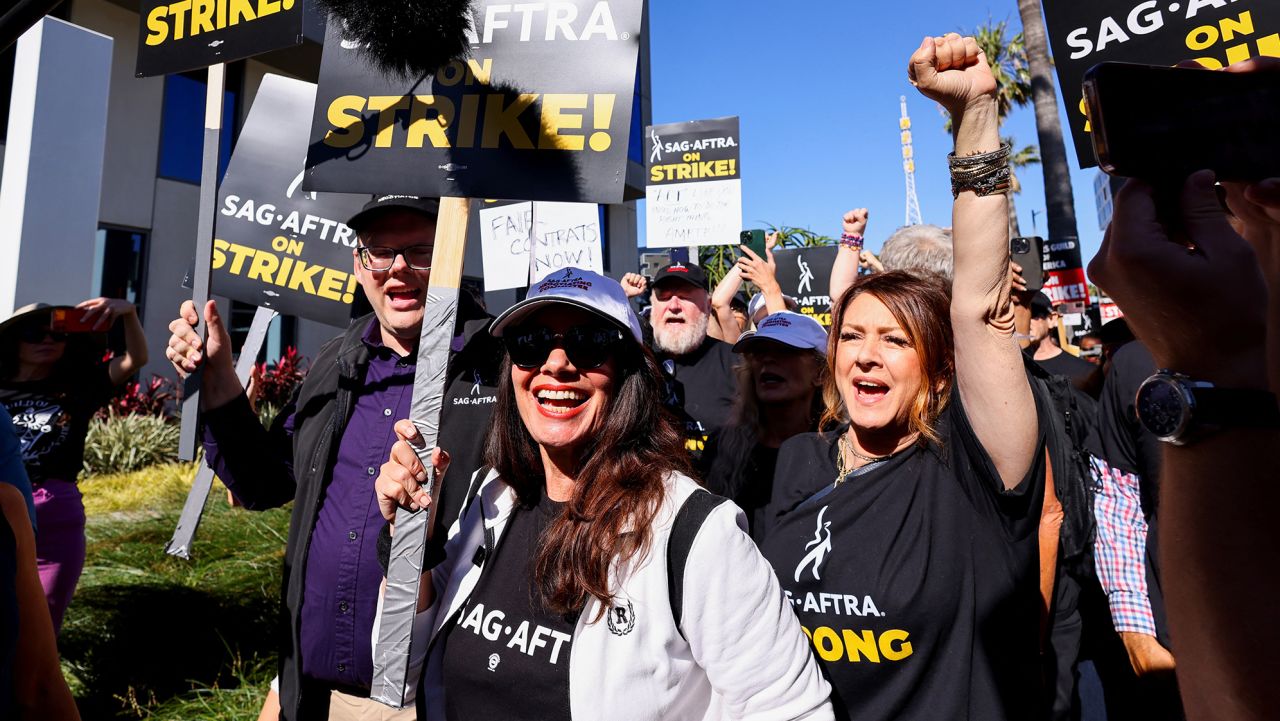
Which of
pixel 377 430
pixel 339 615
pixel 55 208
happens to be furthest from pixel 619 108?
pixel 55 208

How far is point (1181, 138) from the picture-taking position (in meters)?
0.87

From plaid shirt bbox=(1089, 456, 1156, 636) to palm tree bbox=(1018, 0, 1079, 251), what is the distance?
37.4 ft

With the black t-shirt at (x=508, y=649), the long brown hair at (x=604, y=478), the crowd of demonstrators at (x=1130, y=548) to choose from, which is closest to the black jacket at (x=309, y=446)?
the long brown hair at (x=604, y=478)

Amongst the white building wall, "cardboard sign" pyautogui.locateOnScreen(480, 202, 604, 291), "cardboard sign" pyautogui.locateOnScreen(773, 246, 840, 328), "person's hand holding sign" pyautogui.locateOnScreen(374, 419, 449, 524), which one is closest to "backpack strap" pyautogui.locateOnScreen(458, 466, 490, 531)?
"person's hand holding sign" pyautogui.locateOnScreen(374, 419, 449, 524)

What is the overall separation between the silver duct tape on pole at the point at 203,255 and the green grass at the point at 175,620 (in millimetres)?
2498

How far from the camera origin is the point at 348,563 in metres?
2.43

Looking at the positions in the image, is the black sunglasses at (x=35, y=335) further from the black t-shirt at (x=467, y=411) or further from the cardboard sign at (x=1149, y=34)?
the cardboard sign at (x=1149, y=34)

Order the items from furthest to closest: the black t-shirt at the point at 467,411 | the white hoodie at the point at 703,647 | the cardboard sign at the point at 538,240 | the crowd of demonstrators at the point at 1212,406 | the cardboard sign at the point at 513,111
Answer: the cardboard sign at the point at 538,240 → the black t-shirt at the point at 467,411 → the cardboard sign at the point at 513,111 → the white hoodie at the point at 703,647 → the crowd of demonstrators at the point at 1212,406

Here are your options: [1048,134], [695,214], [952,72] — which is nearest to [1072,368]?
[695,214]

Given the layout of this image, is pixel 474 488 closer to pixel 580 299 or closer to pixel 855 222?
pixel 580 299

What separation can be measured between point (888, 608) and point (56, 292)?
7648mm

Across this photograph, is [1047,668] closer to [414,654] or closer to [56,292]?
[414,654]

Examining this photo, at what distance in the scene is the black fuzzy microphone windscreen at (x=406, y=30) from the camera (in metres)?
2.08

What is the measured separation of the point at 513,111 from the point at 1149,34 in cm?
248
